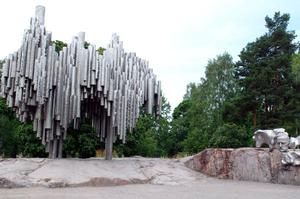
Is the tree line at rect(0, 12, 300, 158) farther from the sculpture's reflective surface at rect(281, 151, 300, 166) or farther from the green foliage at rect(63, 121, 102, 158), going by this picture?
the sculpture's reflective surface at rect(281, 151, 300, 166)

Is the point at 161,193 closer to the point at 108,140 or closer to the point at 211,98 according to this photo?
the point at 108,140

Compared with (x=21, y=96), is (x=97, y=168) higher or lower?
lower

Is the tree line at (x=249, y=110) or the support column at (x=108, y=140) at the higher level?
the tree line at (x=249, y=110)

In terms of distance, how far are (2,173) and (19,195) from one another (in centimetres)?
309

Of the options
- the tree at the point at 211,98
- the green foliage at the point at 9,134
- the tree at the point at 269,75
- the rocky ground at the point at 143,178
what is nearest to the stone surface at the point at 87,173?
the rocky ground at the point at 143,178

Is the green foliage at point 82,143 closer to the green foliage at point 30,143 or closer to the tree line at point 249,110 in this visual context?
the tree line at point 249,110

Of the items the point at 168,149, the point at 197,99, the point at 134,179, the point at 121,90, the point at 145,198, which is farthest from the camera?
the point at 168,149

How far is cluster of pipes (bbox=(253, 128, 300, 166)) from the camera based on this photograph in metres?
13.5

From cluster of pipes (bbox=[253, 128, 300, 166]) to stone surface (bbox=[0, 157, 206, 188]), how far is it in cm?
260

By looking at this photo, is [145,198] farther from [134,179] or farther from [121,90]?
[121,90]

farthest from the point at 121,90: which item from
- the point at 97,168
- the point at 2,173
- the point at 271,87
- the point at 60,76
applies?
the point at 271,87

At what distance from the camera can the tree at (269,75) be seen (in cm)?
3334

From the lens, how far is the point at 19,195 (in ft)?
31.9

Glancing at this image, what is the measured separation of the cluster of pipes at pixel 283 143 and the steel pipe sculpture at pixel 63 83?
4.84m
